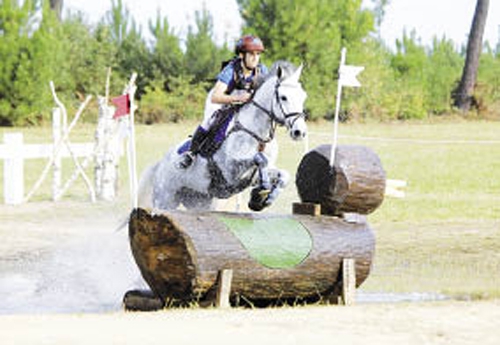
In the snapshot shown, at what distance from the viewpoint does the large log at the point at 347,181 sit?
847 centimetres

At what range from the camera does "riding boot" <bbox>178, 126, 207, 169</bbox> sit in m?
9.09

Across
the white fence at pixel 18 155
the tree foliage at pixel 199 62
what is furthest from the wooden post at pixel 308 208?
the tree foliage at pixel 199 62

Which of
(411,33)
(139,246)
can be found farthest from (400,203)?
(411,33)

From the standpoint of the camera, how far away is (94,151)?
17.7 meters

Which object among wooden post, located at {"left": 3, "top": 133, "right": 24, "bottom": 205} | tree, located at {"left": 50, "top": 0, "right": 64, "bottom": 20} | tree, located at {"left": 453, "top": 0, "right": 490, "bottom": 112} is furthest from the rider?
tree, located at {"left": 50, "top": 0, "right": 64, "bottom": 20}

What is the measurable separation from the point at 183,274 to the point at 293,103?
1.67m

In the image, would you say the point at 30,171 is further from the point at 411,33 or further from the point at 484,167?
the point at 411,33

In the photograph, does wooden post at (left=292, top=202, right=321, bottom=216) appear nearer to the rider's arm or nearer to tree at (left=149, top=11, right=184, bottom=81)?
the rider's arm

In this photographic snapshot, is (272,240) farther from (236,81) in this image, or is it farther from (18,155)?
(18,155)

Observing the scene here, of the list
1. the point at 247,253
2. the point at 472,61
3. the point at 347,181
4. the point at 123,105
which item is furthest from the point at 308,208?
the point at 472,61

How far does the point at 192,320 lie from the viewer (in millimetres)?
6750

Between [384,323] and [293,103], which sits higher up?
[293,103]

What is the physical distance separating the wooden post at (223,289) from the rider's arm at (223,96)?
1860 millimetres

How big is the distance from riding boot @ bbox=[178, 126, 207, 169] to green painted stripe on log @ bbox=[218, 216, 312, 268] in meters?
1.29
